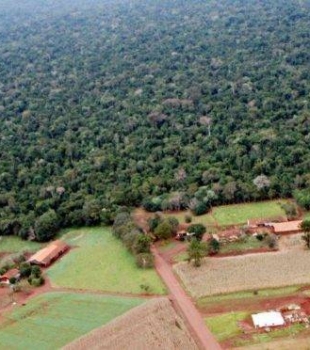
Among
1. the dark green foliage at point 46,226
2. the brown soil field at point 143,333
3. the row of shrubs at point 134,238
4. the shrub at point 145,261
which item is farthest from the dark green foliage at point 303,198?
the dark green foliage at point 46,226

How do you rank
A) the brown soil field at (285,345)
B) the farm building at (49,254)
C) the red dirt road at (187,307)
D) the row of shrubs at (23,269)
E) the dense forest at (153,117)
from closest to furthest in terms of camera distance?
the brown soil field at (285,345) → the red dirt road at (187,307) → the row of shrubs at (23,269) → the farm building at (49,254) → the dense forest at (153,117)

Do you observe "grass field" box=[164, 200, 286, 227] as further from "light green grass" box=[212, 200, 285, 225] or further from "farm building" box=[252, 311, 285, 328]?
"farm building" box=[252, 311, 285, 328]

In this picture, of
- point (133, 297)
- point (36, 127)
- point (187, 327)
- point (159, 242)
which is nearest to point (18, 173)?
point (36, 127)

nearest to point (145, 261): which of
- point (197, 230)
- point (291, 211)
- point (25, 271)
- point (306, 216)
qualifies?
point (197, 230)

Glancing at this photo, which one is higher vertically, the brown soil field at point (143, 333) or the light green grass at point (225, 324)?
the brown soil field at point (143, 333)

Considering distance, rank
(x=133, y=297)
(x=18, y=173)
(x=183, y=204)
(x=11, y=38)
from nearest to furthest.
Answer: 1. (x=133, y=297)
2. (x=183, y=204)
3. (x=18, y=173)
4. (x=11, y=38)

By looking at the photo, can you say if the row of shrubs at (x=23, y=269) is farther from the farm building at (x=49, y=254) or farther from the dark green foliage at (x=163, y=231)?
the dark green foliage at (x=163, y=231)

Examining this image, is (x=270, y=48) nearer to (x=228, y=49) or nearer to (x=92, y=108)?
(x=228, y=49)
